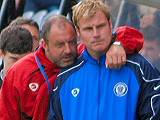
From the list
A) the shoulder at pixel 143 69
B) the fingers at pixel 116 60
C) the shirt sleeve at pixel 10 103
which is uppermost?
the fingers at pixel 116 60

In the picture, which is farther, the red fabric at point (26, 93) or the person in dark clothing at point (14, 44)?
the person in dark clothing at point (14, 44)

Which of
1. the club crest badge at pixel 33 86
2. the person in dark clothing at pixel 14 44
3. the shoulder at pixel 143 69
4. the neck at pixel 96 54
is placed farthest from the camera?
the person in dark clothing at pixel 14 44

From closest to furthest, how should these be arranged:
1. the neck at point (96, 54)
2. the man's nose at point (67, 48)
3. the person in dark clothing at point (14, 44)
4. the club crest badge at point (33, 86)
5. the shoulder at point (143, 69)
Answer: the shoulder at point (143, 69) < the neck at point (96, 54) < the man's nose at point (67, 48) < the club crest badge at point (33, 86) < the person in dark clothing at point (14, 44)

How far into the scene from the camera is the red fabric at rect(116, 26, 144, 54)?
3.87 metres

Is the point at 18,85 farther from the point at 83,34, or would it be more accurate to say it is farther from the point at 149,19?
the point at 149,19

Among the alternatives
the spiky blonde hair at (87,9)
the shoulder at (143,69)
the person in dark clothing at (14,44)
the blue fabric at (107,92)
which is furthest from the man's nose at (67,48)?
the person in dark clothing at (14,44)

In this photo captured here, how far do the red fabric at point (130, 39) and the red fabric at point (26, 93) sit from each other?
1.56 ft

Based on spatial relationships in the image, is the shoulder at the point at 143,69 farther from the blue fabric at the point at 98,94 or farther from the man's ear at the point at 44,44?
the man's ear at the point at 44,44

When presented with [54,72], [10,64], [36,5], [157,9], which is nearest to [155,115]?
[54,72]

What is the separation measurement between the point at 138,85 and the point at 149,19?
161 cm

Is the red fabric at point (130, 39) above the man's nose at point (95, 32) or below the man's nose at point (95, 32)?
below

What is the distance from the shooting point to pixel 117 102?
3.79 m

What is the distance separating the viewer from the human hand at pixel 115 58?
380 cm

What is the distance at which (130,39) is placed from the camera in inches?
154
